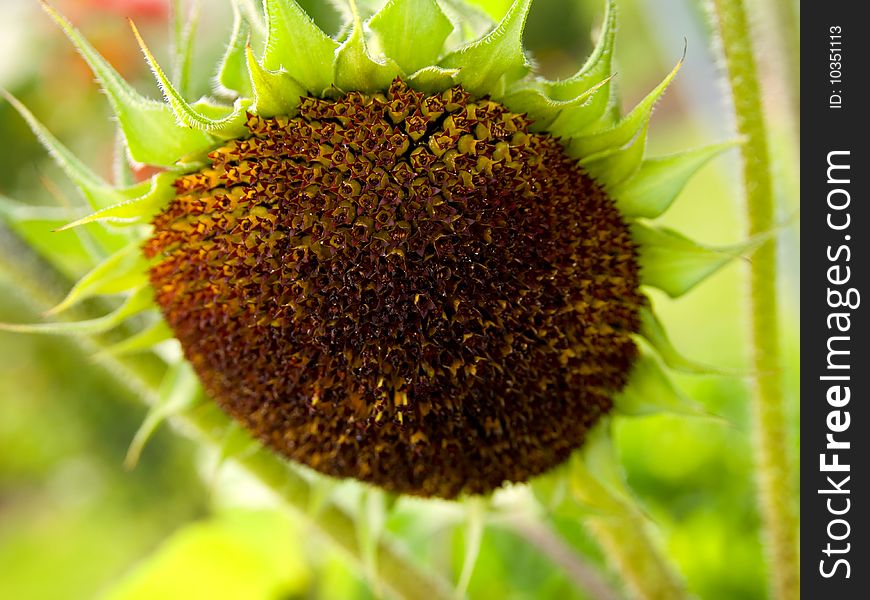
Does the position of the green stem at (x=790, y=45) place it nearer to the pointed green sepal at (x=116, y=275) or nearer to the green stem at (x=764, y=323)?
the green stem at (x=764, y=323)

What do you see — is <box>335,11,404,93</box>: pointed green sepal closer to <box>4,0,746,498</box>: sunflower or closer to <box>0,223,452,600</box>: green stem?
<box>4,0,746,498</box>: sunflower

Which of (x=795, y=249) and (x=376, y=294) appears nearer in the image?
(x=376, y=294)

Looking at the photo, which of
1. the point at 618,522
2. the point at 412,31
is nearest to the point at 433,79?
the point at 412,31

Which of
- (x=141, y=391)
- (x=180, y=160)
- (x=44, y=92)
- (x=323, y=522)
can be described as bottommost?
(x=323, y=522)

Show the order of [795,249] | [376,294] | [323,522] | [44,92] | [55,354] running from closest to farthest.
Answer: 1. [376,294]
2. [323,522]
3. [795,249]
4. [44,92]
5. [55,354]

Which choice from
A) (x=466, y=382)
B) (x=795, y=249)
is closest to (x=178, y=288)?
(x=466, y=382)

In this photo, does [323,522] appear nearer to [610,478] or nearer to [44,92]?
[610,478]
